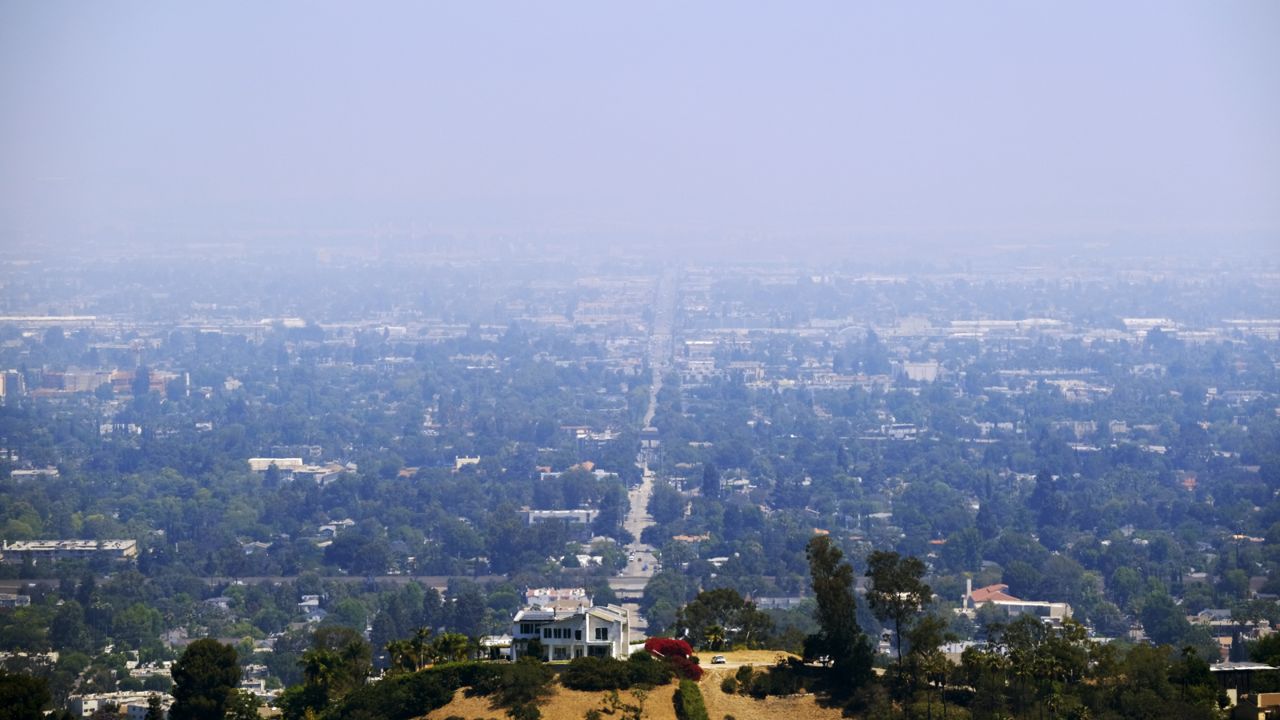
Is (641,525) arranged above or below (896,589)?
below

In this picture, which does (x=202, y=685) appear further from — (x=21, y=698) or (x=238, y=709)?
(x=21, y=698)

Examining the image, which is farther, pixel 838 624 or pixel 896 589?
pixel 838 624

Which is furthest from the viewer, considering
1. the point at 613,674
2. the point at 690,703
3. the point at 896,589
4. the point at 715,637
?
the point at 715,637

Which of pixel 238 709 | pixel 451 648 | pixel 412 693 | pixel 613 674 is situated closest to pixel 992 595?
pixel 451 648

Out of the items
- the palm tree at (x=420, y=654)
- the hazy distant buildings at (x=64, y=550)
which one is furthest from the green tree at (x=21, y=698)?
the hazy distant buildings at (x=64, y=550)

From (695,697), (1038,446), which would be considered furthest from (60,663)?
(1038,446)

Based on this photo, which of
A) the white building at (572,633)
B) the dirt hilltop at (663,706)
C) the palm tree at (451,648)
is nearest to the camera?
the dirt hilltop at (663,706)

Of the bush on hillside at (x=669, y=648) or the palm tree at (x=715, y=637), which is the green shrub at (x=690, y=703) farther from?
the palm tree at (x=715, y=637)
